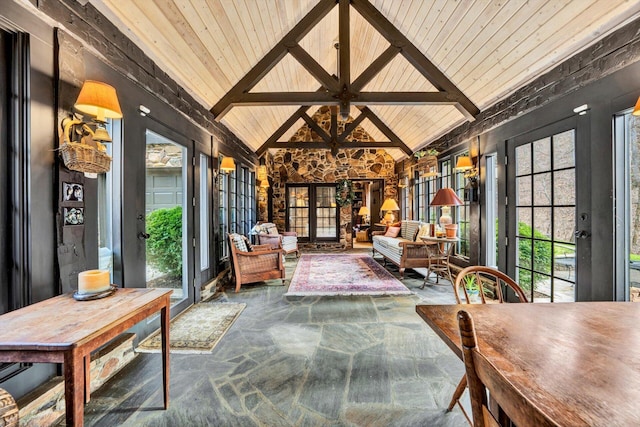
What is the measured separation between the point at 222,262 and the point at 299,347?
270cm

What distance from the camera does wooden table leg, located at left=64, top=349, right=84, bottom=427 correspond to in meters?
1.02

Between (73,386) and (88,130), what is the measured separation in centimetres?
153

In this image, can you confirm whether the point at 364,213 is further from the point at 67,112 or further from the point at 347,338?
the point at 67,112

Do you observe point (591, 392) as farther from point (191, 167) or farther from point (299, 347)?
point (191, 167)

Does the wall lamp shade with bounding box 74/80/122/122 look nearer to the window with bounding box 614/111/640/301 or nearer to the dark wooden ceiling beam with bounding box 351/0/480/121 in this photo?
the dark wooden ceiling beam with bounding box 351/0/480/121

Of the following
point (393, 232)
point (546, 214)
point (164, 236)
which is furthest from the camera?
point (393, 232)

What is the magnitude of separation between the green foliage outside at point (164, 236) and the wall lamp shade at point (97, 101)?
7.87 ft

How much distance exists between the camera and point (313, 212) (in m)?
8.51

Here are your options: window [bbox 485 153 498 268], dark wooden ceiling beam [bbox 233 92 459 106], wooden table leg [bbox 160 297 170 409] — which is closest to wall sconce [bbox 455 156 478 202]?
window [bbox 485 153 498 268]

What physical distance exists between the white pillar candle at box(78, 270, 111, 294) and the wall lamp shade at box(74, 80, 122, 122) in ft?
3.18

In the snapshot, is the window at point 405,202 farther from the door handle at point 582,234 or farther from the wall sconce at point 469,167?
the door handle at point 582,234

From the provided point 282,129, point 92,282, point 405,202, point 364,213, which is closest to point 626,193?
point 92,282

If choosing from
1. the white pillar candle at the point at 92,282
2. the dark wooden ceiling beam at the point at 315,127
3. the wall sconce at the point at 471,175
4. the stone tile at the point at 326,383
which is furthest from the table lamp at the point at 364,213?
the white pillar candle at the point at 92,282

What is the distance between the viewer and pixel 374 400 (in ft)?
5.84
